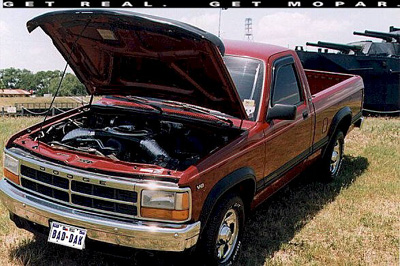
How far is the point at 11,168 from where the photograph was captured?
3.98 metres

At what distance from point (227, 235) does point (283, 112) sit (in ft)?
3.72

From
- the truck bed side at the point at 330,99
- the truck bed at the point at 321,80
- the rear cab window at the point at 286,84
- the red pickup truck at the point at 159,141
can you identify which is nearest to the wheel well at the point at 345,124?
the truck bed side at the point at 330,99

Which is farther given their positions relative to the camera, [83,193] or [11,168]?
[11,168]

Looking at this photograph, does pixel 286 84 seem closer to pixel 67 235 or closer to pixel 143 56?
pixel 143 56

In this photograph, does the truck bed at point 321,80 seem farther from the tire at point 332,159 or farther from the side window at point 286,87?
the side window at point 286,87

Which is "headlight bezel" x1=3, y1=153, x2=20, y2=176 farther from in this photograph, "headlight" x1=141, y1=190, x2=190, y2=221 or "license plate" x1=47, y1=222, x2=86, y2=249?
"headlight" x1=141, y1=190, x2=190, y2=221

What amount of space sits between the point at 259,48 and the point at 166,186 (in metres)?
2.20

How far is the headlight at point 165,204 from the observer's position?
3322 mm

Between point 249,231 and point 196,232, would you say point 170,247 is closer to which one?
point 196,232

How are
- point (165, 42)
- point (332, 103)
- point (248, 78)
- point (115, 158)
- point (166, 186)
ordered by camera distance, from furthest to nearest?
point (332, 103), point (248, 78), point (165, 42), point (115, 158), point (166, 186)

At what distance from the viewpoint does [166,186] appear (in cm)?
330

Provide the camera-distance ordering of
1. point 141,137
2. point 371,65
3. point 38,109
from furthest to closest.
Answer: point 38,109
point 371,65
point 141,137

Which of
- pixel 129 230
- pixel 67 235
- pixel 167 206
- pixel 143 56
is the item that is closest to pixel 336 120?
pixel 143 56

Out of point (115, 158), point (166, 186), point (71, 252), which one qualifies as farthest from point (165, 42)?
point (71, 252)
